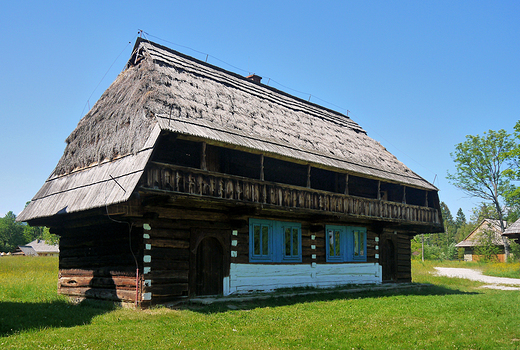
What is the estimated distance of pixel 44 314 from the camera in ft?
34.7

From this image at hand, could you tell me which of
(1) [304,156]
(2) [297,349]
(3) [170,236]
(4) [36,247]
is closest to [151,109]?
(3) [170,236]

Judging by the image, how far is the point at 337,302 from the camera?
44.8ft

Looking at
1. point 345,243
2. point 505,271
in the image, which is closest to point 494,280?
point 505,271

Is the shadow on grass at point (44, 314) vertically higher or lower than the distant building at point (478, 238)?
lower

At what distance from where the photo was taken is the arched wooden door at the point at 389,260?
70.1 ft

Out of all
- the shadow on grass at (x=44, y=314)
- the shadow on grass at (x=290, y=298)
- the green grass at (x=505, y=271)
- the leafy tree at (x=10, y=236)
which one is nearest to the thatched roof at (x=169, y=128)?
the shadow on grass at (x=44, y=314)

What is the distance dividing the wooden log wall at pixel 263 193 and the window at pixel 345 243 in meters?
1.40

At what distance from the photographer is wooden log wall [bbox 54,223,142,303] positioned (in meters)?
12.7

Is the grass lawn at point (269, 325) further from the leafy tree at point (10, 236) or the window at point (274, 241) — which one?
the leafy tree at point (10, 236)

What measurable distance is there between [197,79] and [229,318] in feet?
29.3

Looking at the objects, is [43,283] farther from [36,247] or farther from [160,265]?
[36,247]

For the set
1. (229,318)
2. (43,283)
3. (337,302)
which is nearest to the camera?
(229,318)

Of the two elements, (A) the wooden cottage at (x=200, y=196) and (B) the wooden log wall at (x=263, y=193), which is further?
(A) the wooden cottage at (x=200, y=196)

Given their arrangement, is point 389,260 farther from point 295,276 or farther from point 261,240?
point 261,240
